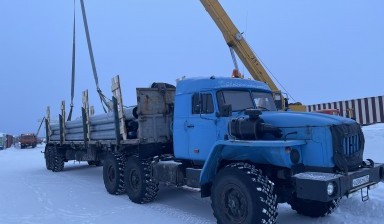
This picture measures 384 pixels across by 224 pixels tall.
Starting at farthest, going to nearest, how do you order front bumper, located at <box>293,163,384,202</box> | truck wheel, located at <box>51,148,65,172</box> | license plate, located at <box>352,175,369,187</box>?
truck wheel, located at <box>51,148,65,172</box>
license plate, located at <box>352,175,369,187</box>
front bumper, located at <box>293,163,384,202</box>

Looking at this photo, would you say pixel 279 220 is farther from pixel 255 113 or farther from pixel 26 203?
pixel 26 203

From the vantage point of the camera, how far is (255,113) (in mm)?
5695

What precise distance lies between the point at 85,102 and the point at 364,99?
52.8 feet

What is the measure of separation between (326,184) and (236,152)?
1742 mm

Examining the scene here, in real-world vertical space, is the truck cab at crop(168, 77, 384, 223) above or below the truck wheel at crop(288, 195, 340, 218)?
above

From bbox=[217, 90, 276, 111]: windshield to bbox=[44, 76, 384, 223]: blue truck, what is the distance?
0.02 metres

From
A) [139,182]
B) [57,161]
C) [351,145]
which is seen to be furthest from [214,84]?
[57,161]

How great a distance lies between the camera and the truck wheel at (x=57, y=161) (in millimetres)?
15883

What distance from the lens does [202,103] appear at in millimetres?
7070

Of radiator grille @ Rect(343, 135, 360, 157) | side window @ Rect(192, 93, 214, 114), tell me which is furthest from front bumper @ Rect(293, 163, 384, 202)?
side window @ Rect(192, 93, 214, 114)

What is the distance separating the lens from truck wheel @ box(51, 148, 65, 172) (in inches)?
625

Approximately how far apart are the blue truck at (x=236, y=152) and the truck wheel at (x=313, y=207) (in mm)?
19

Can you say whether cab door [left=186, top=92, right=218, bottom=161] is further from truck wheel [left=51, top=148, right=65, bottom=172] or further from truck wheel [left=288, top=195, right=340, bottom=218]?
truck wheel [left=51, top=148, right=65, bottom=172]

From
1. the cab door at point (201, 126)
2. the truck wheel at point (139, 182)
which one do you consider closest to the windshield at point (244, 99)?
the cab door at point (201, 126)
